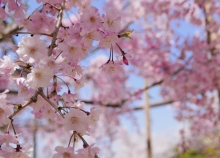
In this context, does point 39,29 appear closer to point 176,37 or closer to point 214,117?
point 176,37

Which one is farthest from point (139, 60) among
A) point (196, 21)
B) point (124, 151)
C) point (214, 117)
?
point (124, 151)

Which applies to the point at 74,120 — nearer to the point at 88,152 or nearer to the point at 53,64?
the point at 88,152

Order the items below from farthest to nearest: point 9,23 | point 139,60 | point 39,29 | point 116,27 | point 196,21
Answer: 1. point 139,60
2. point 196,21
3. point 9,23
4. point 39,29
5. point 116,27

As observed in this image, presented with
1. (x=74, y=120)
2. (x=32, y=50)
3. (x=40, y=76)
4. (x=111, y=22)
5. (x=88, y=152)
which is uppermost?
(x=111, y=22)

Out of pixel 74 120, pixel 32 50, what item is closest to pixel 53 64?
pixel 32 50

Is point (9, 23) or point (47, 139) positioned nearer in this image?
point (9, 23)

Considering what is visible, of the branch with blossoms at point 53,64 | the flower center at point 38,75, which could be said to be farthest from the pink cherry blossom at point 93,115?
the flower center at point 38,75

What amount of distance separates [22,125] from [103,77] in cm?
234

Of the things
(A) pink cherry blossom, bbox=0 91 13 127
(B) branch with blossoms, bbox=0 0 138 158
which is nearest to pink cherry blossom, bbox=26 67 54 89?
(B) branch with blossoms, bbox=0 0 138 158

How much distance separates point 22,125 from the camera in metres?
7.95

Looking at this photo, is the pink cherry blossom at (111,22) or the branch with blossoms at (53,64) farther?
the pink cherry blossom at (111,22)

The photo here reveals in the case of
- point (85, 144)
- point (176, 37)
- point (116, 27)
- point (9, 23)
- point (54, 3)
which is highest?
point (176, 37)

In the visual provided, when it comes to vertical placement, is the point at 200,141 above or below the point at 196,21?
below

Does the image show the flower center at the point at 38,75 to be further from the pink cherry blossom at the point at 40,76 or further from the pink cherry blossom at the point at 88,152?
the pink cherry blossom at the point at 88,152
